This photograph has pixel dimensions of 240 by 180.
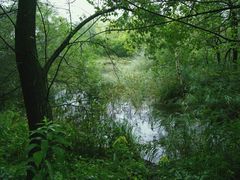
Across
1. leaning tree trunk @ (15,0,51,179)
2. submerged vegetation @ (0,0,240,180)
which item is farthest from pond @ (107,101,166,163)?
leaning tree trunk @ (15,0,51,179)

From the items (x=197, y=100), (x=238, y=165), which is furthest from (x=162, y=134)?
(x=238, y=165)

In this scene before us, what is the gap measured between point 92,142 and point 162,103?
512 centimetres

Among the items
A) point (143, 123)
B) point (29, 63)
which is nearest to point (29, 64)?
point (29, 63)

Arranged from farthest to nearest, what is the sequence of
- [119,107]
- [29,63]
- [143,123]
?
[119,107] → [143,123] → [29,63]

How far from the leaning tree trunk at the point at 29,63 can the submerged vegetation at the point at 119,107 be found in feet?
0.03

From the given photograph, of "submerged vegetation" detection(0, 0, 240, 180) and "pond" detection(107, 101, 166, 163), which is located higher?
"submerged vegetation" detection(0, 0, 240, 180)

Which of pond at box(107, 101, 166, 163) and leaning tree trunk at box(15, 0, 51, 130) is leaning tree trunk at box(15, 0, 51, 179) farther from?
pond at box(107, 101, 166, 163)

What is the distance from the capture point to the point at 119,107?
951 centimetres

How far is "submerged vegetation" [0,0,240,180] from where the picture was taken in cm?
321

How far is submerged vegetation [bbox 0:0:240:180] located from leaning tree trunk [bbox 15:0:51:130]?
0.4 inches

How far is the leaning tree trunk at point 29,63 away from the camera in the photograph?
125 inches

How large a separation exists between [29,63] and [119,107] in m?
6.40

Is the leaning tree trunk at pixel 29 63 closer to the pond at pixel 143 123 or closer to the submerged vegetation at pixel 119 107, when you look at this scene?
the submerged vegetation at pixel 119 107

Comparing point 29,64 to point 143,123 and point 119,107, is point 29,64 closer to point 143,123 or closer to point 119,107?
point 143,123
